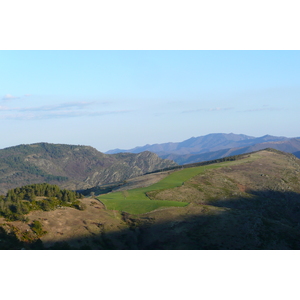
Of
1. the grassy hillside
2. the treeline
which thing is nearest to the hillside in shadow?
the grassy hillside

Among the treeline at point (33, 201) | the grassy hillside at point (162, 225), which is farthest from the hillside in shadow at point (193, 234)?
the treeline at point (33, 201)

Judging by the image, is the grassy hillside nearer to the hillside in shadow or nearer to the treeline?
the hillside in shadow

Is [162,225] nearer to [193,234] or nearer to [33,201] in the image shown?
[193,234]

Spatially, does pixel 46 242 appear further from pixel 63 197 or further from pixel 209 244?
pixel 209 244

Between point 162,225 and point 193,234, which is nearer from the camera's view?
point 193,234

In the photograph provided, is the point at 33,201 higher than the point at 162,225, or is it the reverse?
the point at 33,201

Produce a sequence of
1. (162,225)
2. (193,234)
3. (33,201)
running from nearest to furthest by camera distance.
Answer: (193,234) < (162,225) < (33,201)

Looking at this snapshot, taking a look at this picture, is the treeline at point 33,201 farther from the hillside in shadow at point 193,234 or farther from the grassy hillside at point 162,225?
the hillside in shadow at point 193,234

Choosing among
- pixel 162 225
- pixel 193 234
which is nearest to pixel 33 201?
pixel 162 225

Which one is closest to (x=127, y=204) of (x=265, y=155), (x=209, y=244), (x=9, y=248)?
(x=209, y=244)

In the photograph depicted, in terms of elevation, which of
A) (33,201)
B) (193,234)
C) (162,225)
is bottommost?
(193,234)
